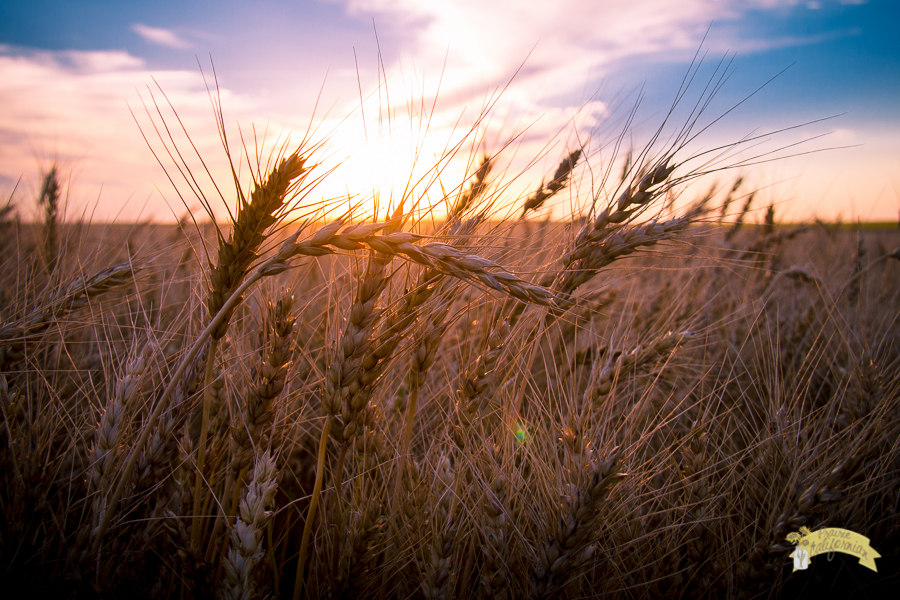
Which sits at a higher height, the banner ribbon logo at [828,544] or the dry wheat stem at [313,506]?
the dry wheat stem at [313,506]

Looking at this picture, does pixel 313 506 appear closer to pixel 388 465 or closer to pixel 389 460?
pixel 389 460

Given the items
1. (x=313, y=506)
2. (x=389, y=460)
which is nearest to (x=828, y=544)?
(x=389, y=460)

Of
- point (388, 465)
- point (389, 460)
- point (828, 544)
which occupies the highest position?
point (389, 460)

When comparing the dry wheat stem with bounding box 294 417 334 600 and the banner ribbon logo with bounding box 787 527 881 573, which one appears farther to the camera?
the banner ribbon logo with bounding box 787 527 881 573

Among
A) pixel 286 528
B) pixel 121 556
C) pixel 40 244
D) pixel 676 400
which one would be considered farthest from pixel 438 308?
pixel 40 244

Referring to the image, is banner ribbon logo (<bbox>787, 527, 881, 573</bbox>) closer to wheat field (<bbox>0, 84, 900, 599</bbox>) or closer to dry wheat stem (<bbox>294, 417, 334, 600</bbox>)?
wheat field (<bbox>0, 84, 900, 599</bbox>)

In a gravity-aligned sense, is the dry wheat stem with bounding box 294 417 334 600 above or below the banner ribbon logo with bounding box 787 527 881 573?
above

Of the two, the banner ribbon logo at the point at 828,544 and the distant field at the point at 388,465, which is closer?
the distant field at the point at 388,465

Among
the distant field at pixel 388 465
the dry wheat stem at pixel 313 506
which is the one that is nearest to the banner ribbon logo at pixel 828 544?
the distant field at pixel 388 465

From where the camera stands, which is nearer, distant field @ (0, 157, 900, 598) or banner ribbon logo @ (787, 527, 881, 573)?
distant field @ (0, 157, 900, 598)

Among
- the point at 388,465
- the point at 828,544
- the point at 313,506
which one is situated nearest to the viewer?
the point at 313,506

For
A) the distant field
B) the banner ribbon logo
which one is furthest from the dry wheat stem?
the banner ribbon logo

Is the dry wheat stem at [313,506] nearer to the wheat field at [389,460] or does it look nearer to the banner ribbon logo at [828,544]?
the wheat field at [389,460]

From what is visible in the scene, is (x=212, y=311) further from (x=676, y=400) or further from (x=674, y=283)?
(x=674, y=283)
